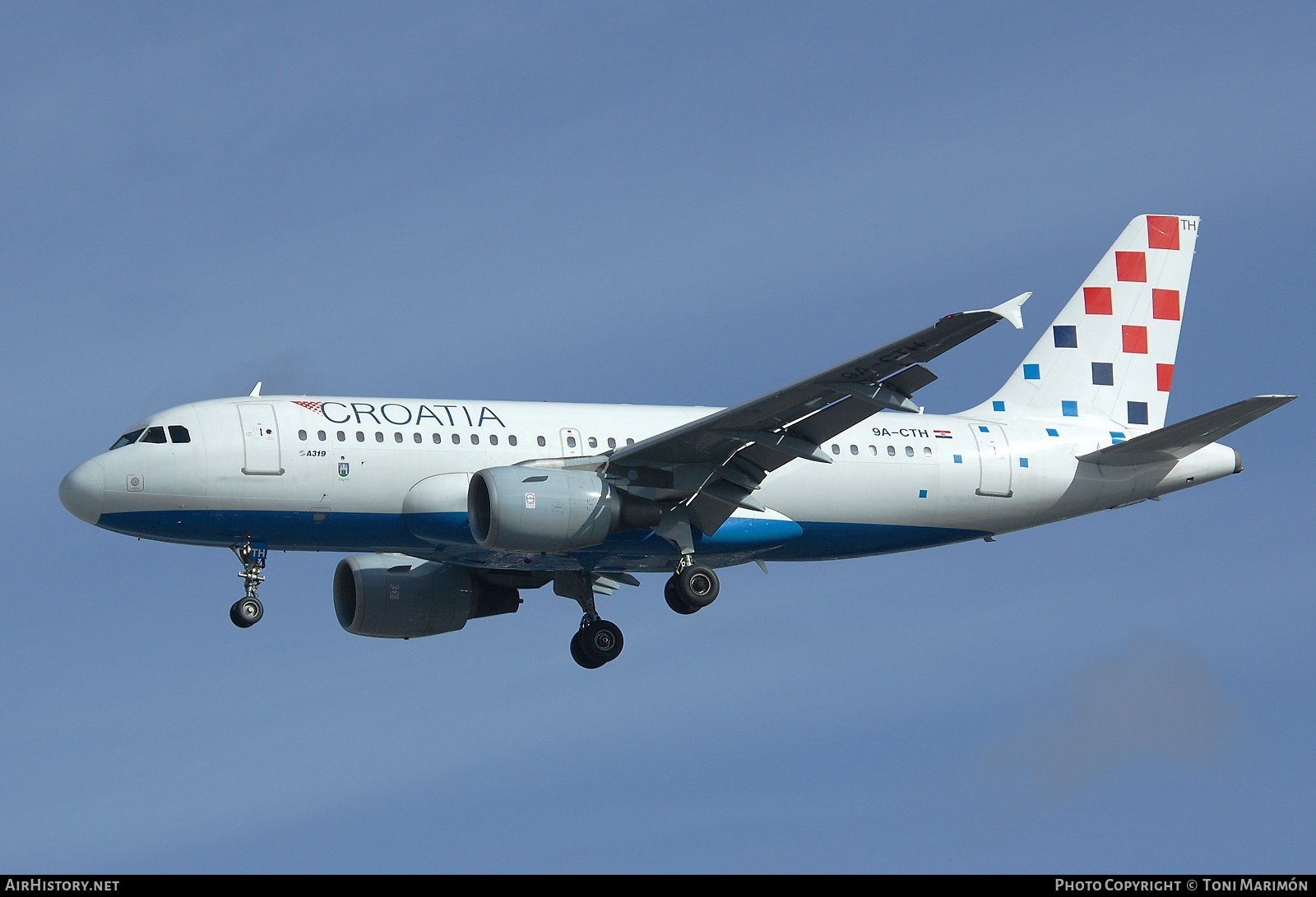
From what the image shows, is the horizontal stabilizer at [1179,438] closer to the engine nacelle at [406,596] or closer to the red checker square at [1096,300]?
the red checker square at [1096,300]

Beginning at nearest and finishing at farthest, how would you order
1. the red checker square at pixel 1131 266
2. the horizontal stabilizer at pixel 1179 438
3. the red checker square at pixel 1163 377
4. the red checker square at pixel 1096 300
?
the horizontal stabilizer at pixel 1179 438 < the red checker square at pixel 1163 377 < the red checker square at pixel 1096 300 < the red checker square at pixel 1131 266

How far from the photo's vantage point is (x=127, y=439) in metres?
41.4

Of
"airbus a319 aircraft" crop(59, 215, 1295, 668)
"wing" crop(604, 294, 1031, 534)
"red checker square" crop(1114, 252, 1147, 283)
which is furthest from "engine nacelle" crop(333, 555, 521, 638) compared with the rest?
"red checker square" crop(1114, 252, 1147, 283)

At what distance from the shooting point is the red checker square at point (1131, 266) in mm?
50156

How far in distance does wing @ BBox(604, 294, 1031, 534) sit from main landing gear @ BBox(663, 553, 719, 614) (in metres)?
0.92

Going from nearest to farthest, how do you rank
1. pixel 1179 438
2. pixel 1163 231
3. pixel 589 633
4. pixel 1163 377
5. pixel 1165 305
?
pixel 1179 438
pixel 589 633
pixel 1163 377
pixel 1165 305
pixel 1163 231

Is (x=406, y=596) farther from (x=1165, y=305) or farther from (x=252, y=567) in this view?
(x=1165, y=305)

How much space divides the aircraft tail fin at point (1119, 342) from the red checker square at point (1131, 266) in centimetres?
2

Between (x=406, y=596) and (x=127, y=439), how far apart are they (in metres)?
8.22

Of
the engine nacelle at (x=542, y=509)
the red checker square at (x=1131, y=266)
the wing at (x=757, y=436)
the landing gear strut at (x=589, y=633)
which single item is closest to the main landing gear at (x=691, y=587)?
the wing at (x=757, y=436)

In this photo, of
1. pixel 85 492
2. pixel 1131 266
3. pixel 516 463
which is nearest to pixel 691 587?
pixel 516 463

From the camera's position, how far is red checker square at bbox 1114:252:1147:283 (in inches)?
1975

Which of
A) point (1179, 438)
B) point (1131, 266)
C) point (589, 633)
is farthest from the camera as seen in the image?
point (1131, 266)
